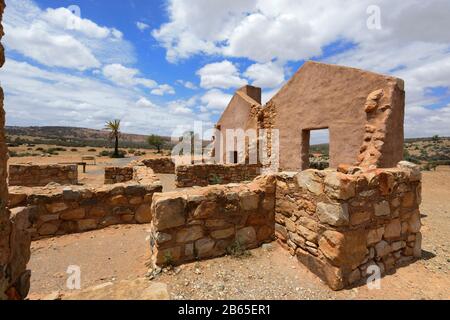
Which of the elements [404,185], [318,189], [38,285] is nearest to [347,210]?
[318,189]

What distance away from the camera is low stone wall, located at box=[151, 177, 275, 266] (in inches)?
121

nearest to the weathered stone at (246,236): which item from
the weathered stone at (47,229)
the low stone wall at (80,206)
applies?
the low stone wall at (80,206)

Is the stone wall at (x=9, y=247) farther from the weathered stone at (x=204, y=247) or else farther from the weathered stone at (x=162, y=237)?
the weathered stone at (x=204, y=247)

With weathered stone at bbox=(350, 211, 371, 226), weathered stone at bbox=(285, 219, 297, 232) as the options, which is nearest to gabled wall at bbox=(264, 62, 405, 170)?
weathered stone at bbox=(350, 211, 371, 226)

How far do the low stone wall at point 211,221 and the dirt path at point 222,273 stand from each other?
0.61 feet

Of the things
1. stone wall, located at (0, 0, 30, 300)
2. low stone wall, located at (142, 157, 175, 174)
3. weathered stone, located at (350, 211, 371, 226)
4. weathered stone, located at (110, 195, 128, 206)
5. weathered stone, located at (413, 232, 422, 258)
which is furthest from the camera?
low stone wall, located at (142, 157, 175, 174)

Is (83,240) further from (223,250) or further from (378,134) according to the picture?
(378,134)

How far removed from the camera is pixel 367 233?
293 cm

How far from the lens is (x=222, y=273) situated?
297cm

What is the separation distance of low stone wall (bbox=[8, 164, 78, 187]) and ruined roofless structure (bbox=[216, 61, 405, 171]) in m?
8.24

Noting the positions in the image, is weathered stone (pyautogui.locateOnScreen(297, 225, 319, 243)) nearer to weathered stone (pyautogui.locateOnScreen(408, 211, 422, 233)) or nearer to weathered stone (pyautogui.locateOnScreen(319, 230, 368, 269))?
weathered stone (pyautogui.locateOnScreen(319, 230, 368, 269))

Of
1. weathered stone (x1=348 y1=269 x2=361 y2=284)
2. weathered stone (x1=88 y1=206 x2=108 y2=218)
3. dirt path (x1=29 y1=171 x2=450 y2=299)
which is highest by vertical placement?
weathered stone (x1=88 y1=206 x2=108 y2=218)

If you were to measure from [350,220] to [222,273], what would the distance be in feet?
5.37

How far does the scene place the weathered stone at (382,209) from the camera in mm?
2998
